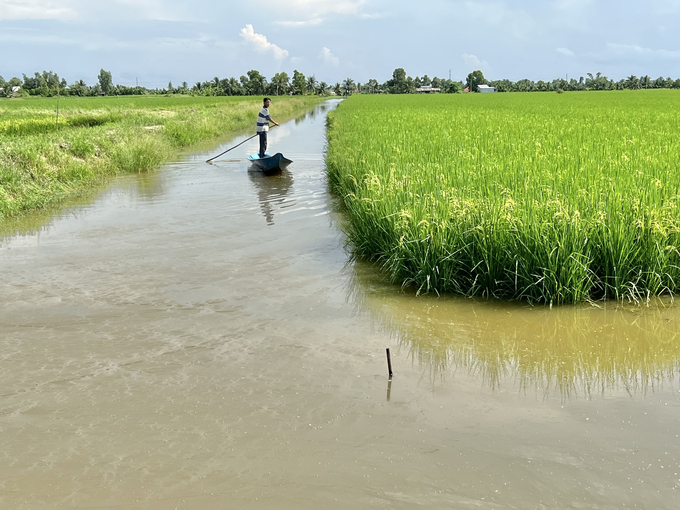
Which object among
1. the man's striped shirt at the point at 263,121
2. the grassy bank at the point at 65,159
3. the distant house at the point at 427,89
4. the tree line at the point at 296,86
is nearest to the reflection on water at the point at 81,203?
the grassy bank at the point at 65,159

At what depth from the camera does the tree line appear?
94.8m

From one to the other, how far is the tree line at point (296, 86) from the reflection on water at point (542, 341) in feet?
269

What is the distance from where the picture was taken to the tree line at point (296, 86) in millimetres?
94812

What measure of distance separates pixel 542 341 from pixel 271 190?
26.8 ft

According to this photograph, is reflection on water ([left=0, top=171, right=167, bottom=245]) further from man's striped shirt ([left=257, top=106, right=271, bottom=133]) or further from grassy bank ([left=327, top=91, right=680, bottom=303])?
grassy bank ([left=327, top=91, right=680, bottom=303])

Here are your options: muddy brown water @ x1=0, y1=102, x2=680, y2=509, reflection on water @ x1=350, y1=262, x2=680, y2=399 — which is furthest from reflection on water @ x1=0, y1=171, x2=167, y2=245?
reflection on water @ x1=350, y1=262, x2=680, y2=399

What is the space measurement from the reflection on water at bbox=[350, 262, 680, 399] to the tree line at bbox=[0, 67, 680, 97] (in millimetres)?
81871

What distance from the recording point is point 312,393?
385cm

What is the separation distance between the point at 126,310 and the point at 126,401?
1797 millimetres

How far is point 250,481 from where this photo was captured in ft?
9.65

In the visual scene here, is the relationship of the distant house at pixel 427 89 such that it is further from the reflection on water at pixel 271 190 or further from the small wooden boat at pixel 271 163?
the reflection on water at pixel 271 190

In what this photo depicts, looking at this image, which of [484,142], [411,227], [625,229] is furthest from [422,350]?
[484,142]

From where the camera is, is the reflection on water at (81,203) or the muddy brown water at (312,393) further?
the reflection on water at (81,203)

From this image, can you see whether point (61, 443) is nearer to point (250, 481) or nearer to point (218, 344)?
point (250, 481)
